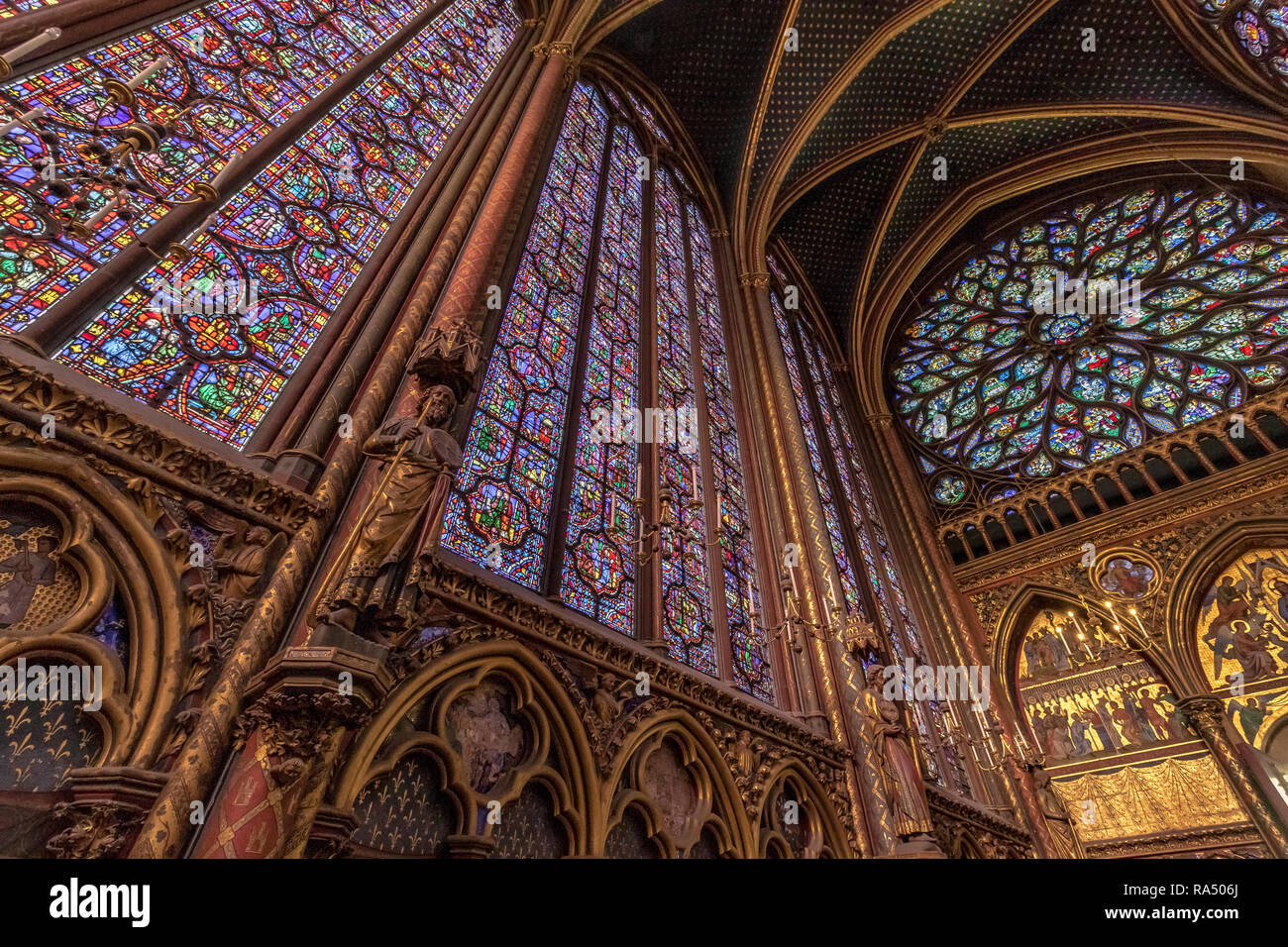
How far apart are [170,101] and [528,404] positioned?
3.13 m

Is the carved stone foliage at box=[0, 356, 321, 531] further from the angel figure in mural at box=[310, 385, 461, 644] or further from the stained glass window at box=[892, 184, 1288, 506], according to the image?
the stained glass window at box=[892, 184, 1288, 506]

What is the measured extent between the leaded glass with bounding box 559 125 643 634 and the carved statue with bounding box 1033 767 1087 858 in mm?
6202

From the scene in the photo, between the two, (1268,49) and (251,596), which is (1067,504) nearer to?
(1268,49)

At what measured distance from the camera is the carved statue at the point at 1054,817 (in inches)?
316

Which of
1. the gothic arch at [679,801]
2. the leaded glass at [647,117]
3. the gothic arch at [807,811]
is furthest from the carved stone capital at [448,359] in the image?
the leaded glass at [647,117]

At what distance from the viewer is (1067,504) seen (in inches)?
472

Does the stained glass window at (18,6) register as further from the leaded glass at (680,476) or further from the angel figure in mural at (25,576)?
the leaded glass at (680,476)

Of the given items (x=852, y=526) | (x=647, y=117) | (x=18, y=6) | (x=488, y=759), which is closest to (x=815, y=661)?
(x=488, y=759)

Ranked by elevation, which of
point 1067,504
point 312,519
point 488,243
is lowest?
point 312,519

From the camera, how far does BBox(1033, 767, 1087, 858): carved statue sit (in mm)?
8023

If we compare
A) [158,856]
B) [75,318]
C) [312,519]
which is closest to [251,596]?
[312,519]

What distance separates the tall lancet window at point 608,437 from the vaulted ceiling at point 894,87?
386 centimetres

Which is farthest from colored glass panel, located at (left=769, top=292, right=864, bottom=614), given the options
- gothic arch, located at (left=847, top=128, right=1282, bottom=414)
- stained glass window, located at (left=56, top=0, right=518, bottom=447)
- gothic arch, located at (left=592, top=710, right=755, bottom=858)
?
stained glass window, located at (left=56, top=0, right=518, bottom=447)
